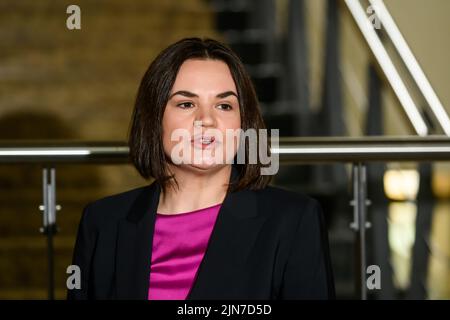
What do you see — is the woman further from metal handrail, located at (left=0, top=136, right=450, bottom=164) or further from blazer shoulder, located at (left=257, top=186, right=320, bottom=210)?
metal handrail, located at (left=0, top=136, right=450, bottom=164)

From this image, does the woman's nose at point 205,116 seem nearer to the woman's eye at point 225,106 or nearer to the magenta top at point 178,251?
the woman's eye at point 225,106

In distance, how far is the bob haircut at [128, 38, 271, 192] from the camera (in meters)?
1.48

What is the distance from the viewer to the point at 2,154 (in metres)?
2.05

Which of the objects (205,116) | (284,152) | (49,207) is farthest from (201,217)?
(49,207)

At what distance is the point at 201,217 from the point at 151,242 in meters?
0.09

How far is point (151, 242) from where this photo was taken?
1461 mm

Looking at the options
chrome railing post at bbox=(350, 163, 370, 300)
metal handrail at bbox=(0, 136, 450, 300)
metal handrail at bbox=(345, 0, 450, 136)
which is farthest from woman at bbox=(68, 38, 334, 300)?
metal handrail at bbox=(345, 0, 450, 136)

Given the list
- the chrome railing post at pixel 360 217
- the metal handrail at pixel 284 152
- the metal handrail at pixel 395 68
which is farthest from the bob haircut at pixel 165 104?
the metal handrail at pixel 395 68

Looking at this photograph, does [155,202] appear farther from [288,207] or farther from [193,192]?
[288,207]

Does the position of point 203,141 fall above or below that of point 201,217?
above

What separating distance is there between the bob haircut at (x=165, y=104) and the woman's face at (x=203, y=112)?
1 centimetres

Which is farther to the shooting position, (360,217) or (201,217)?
(360,217)

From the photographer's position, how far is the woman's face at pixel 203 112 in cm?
147

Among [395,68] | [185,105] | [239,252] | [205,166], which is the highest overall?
[395,68]
